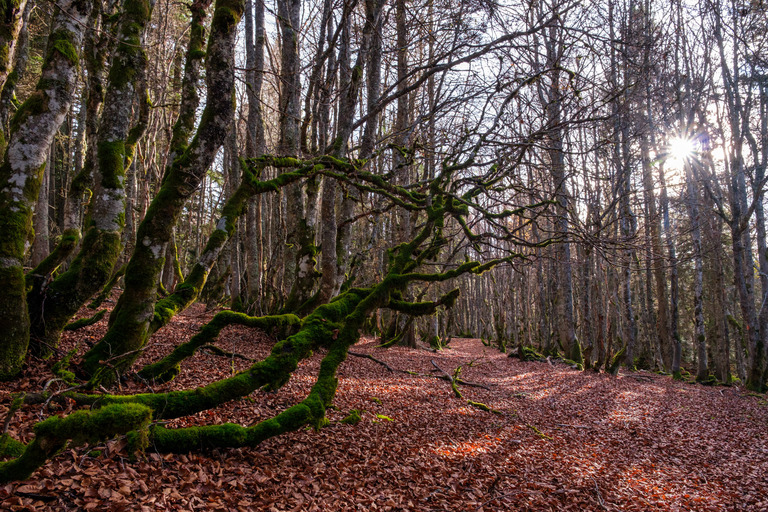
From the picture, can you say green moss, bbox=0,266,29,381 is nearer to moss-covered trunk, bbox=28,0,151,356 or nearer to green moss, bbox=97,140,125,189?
moss-covered trunk, bbox=28,0,151,356

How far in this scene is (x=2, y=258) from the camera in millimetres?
3820

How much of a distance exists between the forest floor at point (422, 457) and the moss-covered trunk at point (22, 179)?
44 centimetres

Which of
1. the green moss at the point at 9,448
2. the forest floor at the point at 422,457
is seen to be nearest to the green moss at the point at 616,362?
the forest floor at the point at 422,457

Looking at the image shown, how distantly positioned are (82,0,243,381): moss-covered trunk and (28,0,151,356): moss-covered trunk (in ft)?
1.21

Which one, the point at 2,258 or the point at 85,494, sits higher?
the point at 2,258

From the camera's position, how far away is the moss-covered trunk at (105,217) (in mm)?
4445

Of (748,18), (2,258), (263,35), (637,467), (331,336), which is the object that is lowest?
(637,467)

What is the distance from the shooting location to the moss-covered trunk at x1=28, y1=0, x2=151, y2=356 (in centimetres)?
445

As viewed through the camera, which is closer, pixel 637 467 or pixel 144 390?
pixel 144 390

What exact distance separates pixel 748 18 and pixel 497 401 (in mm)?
14630

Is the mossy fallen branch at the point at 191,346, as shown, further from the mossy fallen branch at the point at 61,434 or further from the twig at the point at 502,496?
the twig at the point at 502,496

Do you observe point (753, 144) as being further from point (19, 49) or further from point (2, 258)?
point (19, 49)

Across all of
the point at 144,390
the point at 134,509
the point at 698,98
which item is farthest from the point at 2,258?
the point at 698,98

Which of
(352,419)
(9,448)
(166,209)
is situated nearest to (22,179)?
(166,209)
